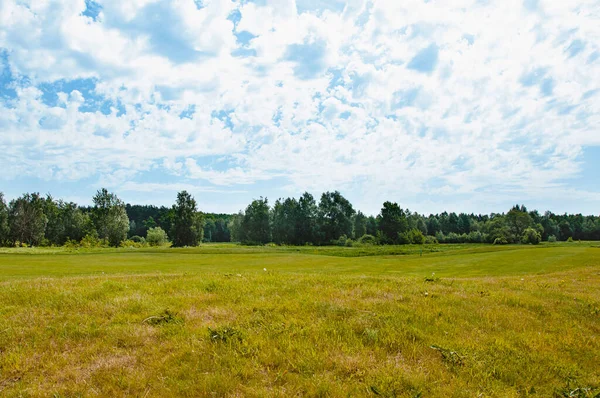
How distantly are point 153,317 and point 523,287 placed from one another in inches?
488

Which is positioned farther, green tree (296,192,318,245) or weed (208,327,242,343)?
green tree (296,192,318,245)

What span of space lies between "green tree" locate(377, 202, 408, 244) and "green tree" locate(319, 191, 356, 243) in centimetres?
1161

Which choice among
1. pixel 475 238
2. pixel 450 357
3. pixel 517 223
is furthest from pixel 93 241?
pixel 517 223

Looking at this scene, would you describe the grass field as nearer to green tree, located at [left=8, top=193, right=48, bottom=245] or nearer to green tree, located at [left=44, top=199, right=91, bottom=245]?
green tree, located at [left=44, top=199, right=91, bottom=245]

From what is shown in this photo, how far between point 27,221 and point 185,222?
45.5m

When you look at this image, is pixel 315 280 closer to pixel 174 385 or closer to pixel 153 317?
pixel 153 317

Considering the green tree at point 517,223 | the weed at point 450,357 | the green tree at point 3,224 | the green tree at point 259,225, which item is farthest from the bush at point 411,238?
the green tree at point 3,224

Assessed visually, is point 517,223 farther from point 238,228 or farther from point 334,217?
point 238,228

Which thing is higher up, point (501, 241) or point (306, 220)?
point (306, 220)

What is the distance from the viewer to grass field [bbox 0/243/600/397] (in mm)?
5684

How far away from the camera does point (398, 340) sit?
7.06 m

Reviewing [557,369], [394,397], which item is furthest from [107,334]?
[557,369]

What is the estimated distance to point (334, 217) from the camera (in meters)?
116

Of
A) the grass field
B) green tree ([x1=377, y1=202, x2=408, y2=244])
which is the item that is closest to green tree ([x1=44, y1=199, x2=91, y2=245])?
green tree ([x1=377, y1=202, x2=408, y2=244])
